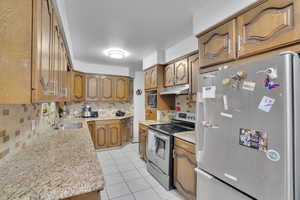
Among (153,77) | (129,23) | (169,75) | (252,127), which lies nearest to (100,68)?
(153,77)

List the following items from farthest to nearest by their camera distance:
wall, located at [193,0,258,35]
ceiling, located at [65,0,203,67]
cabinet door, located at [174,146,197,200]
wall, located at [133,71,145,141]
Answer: wall, located at [133,71,145,141] < cabinet door, located at [174,146,197,200] < ceiling, located at [65,0,203,67] < wall, located at [193,0,258,35]

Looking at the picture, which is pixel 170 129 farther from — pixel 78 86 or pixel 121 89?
pixel 78 86

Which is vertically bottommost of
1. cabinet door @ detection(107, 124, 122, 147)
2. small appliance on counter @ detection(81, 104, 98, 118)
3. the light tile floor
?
the light tile floor

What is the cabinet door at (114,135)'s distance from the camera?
12.7ft

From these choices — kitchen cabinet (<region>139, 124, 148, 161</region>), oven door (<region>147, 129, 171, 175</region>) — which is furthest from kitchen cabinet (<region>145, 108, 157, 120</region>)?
oven door (<region>147, 129, 171, 175</region>)

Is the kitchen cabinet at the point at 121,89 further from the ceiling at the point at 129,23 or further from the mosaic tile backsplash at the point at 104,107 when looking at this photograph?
the ceiling at the point at 129,23

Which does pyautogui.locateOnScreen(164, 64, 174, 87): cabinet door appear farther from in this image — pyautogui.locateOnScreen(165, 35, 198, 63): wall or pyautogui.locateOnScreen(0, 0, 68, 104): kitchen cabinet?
pyautogui.locateOnScreen(0, 0, 68, 104): kitchen cabinet

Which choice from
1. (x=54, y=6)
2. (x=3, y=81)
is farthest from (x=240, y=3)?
(x=3, y=81)

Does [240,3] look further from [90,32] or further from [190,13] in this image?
[90,32]

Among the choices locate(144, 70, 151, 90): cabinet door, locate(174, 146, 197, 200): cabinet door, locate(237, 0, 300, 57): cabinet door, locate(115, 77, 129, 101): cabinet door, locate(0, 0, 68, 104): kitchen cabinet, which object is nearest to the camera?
locate(0, 0, 68, 104): kitchen cabinet

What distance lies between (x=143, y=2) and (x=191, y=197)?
235 centimetres

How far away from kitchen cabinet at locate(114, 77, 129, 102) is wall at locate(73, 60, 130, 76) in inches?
7.7

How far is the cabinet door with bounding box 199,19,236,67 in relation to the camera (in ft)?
4.32

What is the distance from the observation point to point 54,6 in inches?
45.6
